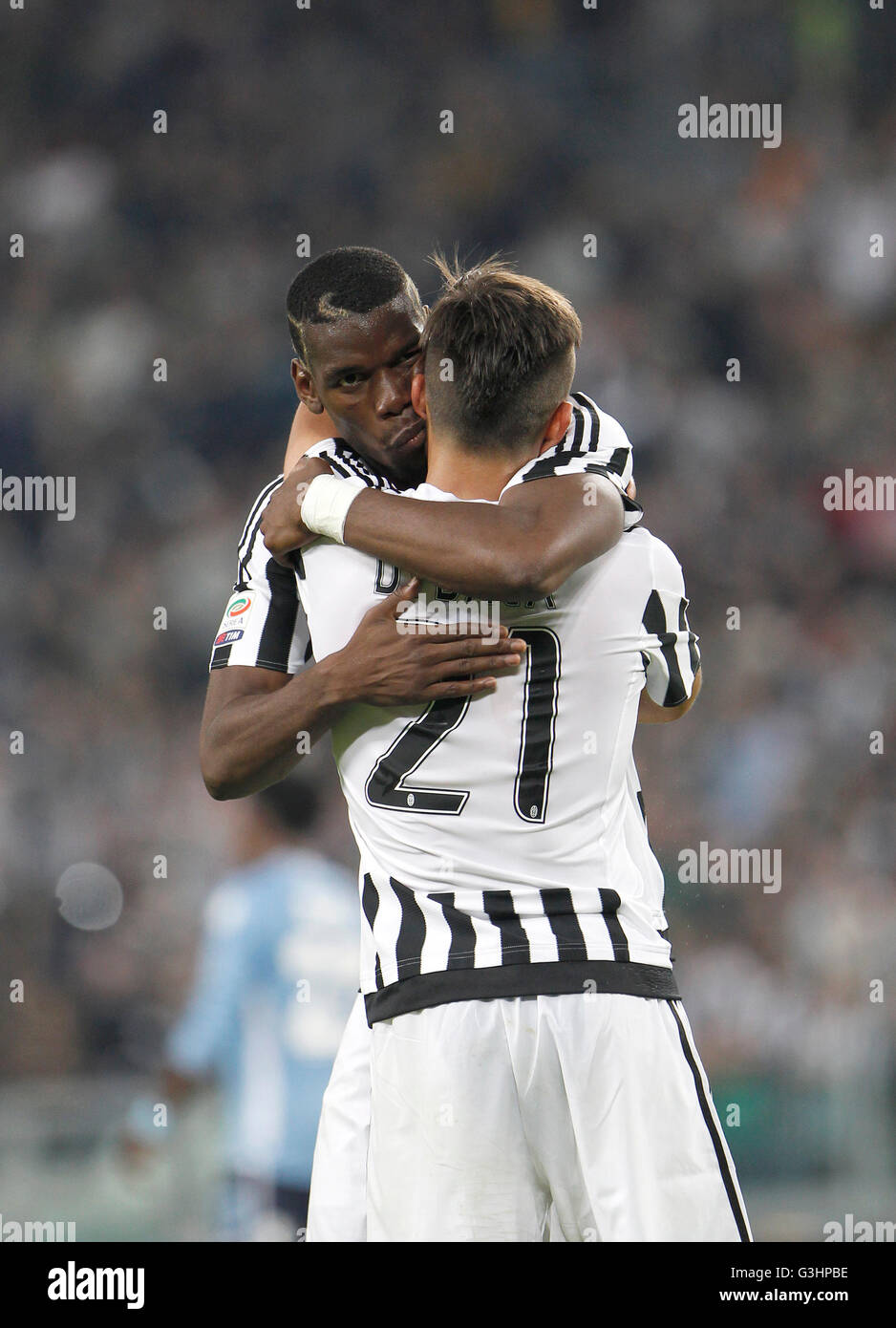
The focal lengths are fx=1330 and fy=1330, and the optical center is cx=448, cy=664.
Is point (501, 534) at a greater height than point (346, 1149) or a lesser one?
greater

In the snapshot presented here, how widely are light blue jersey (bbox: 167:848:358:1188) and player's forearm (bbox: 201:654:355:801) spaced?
135cm

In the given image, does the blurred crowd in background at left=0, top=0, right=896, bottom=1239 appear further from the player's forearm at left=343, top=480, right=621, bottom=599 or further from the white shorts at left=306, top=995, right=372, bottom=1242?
the player's forearm at left=343, top=480, right=621, bottom=599

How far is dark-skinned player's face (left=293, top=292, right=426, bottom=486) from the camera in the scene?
1.84 metres

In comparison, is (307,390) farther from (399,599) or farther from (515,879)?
(515,879)

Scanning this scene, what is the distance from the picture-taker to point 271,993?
3.05 m

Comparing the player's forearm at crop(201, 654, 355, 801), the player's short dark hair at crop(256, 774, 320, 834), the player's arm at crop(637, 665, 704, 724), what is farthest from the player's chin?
the player's short dark hair at crop(256, 774, 320, 834)

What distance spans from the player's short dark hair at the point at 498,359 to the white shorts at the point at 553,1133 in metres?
0.69

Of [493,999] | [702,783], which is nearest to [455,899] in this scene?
[493,999]

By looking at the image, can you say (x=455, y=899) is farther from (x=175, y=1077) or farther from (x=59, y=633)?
(x=59, y=633)

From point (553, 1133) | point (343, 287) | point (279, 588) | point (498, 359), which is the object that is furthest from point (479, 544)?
point (553, 1133)

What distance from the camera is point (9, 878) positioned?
5.07m

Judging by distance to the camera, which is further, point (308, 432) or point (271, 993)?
point (271, 993)

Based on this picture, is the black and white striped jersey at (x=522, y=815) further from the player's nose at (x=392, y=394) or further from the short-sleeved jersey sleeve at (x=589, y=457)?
the player's nose at (x=392, y=394)

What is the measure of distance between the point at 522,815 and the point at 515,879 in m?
0.08
